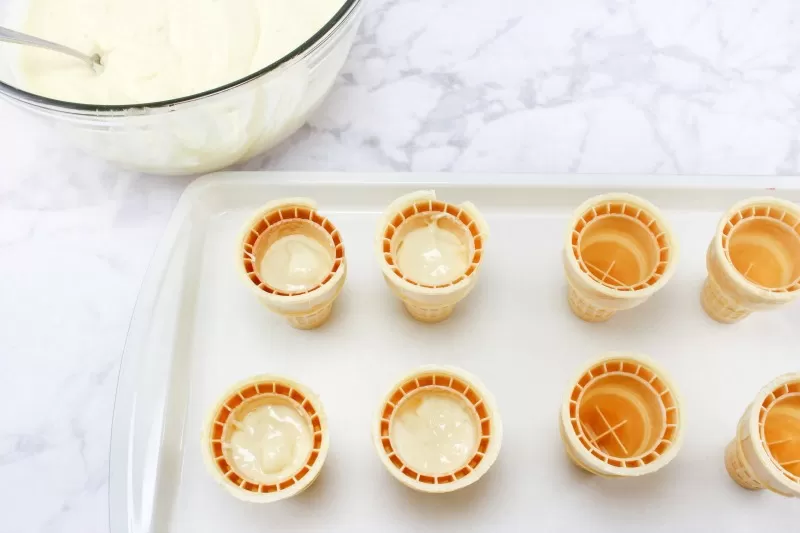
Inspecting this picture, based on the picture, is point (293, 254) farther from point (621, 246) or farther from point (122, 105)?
point (621, 246)

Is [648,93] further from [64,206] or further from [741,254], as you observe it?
[64,206]

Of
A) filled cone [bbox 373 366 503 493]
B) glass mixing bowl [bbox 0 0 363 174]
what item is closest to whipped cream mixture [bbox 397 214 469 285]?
filled cone [bbox 373 366 503 493]

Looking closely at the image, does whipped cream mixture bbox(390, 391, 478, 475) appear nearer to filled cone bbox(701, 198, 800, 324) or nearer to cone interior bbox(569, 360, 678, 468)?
cone interior bbox(569, 360, 678, 468)

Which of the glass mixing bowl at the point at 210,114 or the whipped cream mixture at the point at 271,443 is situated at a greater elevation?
the glass mixing bowl at the point at 210,114

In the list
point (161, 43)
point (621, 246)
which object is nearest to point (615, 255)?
point (621, 246)

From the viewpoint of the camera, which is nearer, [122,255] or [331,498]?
[331,498]

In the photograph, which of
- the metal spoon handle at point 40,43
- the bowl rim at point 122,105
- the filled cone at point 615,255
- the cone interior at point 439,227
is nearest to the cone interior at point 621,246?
the filled cone at point 615,255

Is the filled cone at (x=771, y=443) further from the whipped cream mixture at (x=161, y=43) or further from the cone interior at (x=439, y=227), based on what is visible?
the whipped cream mixture at (x=161, y=43)

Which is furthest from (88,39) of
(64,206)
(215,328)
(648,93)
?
(648,93)
